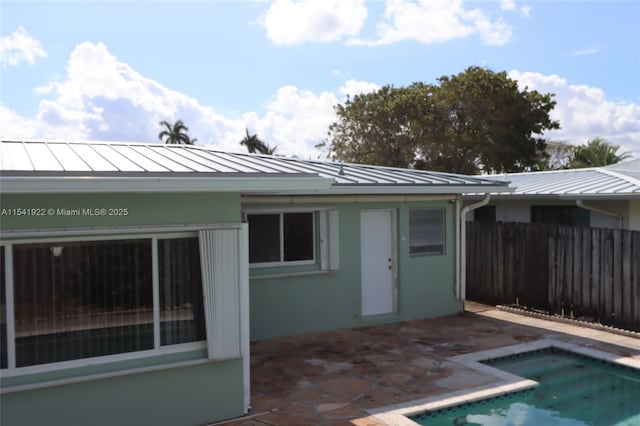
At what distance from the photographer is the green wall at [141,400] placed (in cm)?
526

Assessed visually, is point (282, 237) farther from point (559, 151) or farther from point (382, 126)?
point (559, 151)

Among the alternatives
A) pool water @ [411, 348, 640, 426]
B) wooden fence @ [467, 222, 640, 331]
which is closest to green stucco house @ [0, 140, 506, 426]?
pool water @ [411, 348, 640, 426]

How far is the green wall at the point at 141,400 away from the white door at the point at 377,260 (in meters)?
4.59

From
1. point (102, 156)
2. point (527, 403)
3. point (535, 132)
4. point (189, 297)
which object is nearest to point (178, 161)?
point (102, 156)

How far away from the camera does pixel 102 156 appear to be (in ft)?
20.4

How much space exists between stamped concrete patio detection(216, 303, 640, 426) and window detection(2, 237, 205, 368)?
1389mm

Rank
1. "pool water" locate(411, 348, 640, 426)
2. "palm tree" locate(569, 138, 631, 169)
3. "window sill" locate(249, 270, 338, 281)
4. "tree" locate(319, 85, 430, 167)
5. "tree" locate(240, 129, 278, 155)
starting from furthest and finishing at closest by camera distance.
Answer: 1. "tree" locate(240, 129, 278, 155)
2. "tree" locate(319, 85, 430, 167)
3. "palm tree" locate(569, 138, 631, 169)
4. "window sill" locate(249, 270, 338, 281)
5. "pool water" locate(411, 348, 640, 426)

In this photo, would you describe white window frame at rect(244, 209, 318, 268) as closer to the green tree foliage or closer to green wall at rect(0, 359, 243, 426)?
green wall at rect(0, 359, 243, 426)

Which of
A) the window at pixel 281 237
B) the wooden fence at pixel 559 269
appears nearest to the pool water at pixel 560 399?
the wooden fence at pixel 559 269

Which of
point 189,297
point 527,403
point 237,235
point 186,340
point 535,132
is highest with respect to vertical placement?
point 535,132

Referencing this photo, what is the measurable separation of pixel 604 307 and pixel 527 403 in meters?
4.26

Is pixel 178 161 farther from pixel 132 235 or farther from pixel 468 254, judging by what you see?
pixel 468 254

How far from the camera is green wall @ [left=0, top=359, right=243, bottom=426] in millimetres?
5262

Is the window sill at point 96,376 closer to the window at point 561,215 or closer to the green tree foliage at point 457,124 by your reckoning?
the window at point 561,215
